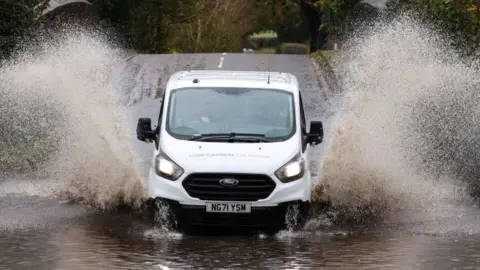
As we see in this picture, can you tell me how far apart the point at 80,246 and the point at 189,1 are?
48.1m

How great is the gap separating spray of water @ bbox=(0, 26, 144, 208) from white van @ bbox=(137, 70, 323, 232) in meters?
1.75

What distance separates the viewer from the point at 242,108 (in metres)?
17.2

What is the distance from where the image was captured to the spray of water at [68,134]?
18906 mm

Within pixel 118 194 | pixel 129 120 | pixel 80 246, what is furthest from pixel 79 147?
pixel 129 120

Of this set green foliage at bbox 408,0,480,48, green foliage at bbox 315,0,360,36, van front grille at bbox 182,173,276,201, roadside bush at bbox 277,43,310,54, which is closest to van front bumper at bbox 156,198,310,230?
van front grille at bbox 182,173,276,201

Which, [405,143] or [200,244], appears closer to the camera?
[200,244]

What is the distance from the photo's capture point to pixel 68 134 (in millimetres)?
21203

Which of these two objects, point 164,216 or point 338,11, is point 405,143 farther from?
point 338,11

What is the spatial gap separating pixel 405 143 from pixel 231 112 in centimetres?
649

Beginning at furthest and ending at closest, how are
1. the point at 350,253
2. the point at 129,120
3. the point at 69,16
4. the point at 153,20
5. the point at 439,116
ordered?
the point at 153,20 < the point at 69,16 < the point at 129,120 < the point at 439,116 < the point at 350,253

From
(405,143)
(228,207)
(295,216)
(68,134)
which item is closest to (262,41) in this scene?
(405,143)

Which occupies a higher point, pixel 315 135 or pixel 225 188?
pixel 315 135

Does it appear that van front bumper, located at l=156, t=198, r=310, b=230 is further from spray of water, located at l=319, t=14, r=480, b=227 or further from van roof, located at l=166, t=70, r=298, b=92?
van roof, located at l=166, t=70, r=298, b=92

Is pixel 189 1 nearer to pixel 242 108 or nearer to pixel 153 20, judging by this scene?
pixel 153 20
